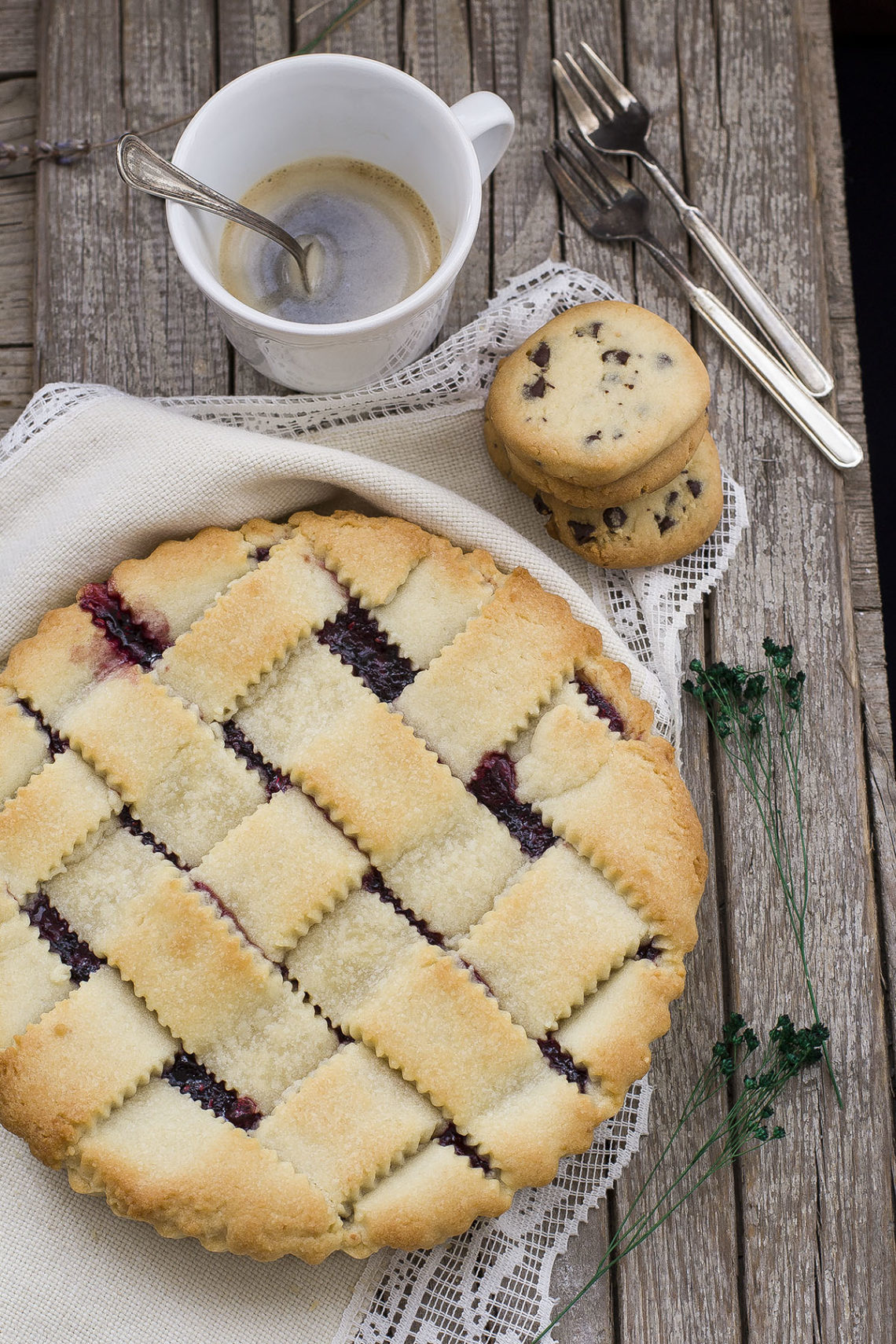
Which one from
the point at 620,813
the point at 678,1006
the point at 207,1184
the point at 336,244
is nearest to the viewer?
the point at 207,1184

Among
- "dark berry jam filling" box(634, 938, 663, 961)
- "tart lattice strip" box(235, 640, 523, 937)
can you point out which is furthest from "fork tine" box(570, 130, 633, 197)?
"dark berry jam filling" box(634, 938, 663, 961)

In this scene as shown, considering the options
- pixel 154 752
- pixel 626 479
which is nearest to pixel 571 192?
pixel 626 479

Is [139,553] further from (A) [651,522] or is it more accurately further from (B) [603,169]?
(B) [603,169]

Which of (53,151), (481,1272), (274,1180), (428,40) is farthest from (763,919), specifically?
(53,151)

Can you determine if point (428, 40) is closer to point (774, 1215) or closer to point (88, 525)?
point (88, 525)

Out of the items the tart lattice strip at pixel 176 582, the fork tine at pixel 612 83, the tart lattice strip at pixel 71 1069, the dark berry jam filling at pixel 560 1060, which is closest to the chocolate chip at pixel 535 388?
the tart lattice strip at pixel 176 582

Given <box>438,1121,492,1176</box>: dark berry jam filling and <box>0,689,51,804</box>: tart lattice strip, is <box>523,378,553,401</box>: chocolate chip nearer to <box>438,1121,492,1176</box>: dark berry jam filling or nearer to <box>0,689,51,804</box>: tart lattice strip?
<box>0,689,51,804</box>: tart lattice strip
